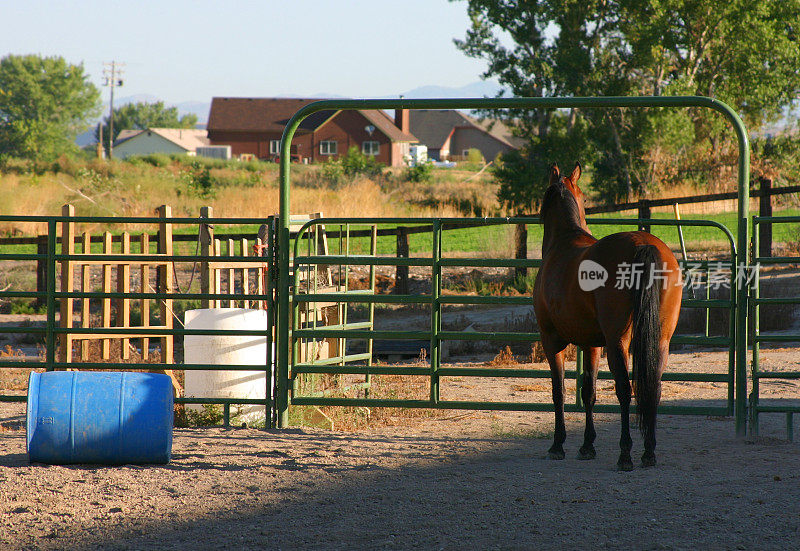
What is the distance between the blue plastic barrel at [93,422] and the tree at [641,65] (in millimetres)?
23085

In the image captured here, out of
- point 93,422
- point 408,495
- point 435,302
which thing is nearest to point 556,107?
point 435,302

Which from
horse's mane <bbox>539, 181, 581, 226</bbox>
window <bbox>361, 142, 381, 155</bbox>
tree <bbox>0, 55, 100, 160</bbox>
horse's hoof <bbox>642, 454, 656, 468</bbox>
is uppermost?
tree <bbox>0, 55, 100, 160</bbox>

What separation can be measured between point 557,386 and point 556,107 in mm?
2321

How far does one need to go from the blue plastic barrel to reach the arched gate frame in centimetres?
149

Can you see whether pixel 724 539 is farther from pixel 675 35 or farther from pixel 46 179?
pixel 46 179

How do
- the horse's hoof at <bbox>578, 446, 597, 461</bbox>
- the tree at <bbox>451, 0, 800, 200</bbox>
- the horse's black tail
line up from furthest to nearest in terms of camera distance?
the tree at <bbox>451, 0, 800, 200</bbox>, the horse's hoof at <bbox>578, 446, 597, 461</bbox>, the horse's black tail

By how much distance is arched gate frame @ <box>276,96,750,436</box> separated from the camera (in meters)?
6.39

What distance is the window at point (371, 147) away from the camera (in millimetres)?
79938

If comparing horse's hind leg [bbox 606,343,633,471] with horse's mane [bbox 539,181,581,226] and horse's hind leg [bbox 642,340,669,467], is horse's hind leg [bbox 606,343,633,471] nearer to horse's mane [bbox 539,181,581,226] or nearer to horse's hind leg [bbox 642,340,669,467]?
horse's hind leg [bbox 642,340,669,467]

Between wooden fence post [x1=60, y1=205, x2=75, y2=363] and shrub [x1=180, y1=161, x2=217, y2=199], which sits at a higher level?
shrub [x1=180, y1=161, x2=217, y2=199]

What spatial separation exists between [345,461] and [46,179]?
36757mm

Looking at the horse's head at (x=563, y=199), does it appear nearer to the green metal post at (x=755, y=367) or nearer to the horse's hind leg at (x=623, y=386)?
the horse's hind leg at (x=623, y=386)

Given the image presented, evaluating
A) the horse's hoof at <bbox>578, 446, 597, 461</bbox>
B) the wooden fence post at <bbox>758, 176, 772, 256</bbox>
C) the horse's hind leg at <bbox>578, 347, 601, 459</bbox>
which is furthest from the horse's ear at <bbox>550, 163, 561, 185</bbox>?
the wooden fence post at <bbox>758, 176, 772, 256</bbox>

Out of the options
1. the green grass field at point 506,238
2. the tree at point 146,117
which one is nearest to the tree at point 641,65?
the green grass field at point 506,238
